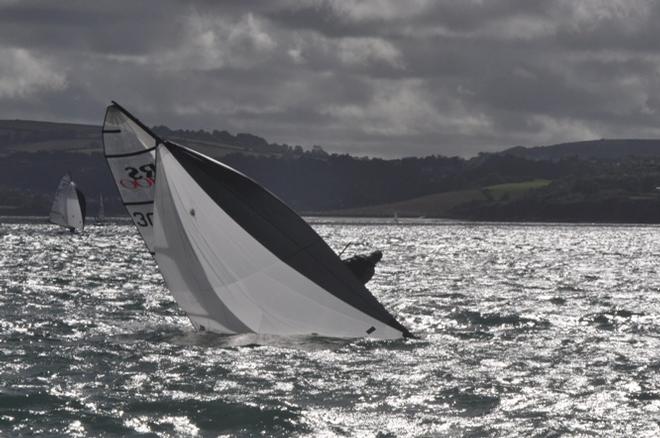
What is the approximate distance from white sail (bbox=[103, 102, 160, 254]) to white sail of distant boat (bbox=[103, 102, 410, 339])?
0.17 ft

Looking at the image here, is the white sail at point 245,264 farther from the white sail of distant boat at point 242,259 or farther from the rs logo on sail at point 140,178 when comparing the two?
the rs logo on sail at point 140,178

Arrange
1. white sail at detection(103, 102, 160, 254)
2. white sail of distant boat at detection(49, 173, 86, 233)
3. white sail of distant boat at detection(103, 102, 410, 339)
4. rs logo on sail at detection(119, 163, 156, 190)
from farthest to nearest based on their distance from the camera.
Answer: white sail of distant boat at detection(49, 173, 86, 233) < rs logo on sail at detection(119, 163, 156, 190) < white sail at detection(103, 102, 160, 254) < white sail of distant boat at detection(103, 102, 410, 339)

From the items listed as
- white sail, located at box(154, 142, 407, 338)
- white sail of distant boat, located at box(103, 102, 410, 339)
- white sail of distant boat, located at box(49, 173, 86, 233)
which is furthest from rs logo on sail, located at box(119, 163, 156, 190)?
white sail of distant boat, located at box(49, 173, 86, 233)

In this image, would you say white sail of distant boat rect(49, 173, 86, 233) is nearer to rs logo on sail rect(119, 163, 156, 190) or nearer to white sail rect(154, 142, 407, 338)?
rs logo on sail rect(119, 163, 156, 190)

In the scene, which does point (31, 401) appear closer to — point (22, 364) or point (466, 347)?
point (22, 364)

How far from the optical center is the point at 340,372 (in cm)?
2200

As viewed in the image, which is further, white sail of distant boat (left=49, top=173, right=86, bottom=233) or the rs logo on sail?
white sail of distant boat (left=49, top=173, right=86, bottom=233)

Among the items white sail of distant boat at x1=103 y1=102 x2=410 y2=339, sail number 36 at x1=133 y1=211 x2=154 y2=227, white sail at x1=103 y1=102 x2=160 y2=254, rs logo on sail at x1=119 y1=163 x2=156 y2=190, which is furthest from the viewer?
sail number 36 at x1=133 y1=211 x2=154 y2=227

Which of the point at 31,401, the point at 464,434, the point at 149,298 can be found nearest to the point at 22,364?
the point at 31,401

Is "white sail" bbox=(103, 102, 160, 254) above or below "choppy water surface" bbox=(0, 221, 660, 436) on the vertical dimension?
above

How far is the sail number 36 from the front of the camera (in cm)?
2834

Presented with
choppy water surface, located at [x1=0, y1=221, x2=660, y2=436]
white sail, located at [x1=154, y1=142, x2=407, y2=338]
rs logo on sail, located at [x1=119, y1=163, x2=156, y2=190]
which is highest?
rs logo on sail, located at [x1=119, y1=163, x2=156, y2=190]

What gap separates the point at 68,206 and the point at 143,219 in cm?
9728

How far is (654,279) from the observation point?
176 feet
